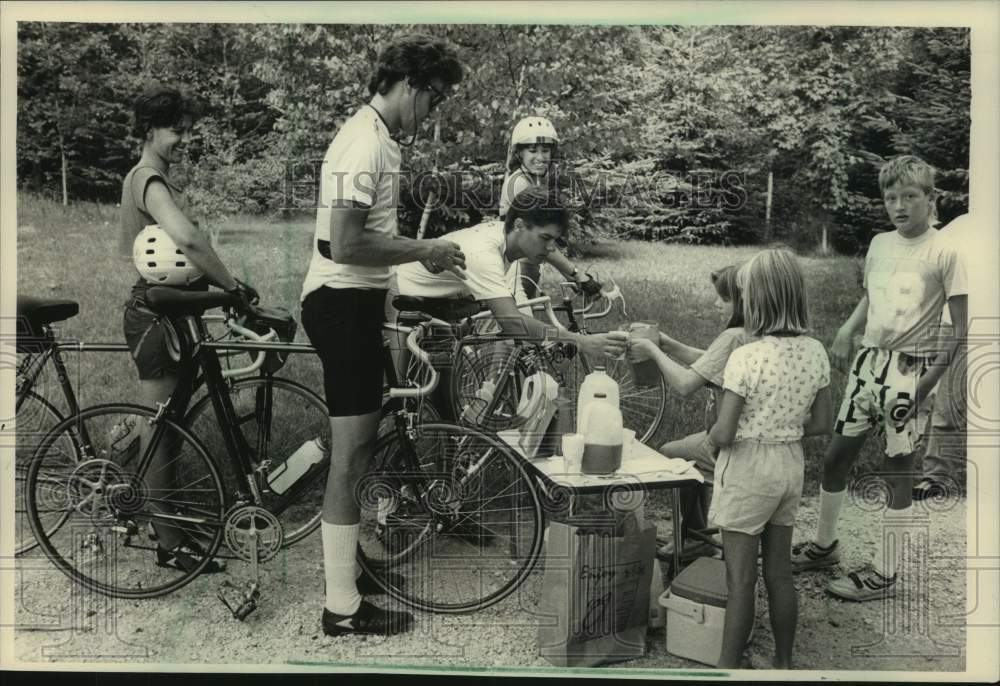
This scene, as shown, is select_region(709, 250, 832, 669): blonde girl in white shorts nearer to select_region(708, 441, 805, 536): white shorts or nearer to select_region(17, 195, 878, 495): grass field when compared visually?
select_region(708, 441, 805, 536): white shorts

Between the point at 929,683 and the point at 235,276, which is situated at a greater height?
the point at 235,276

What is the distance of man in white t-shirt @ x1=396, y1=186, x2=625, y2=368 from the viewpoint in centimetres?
445

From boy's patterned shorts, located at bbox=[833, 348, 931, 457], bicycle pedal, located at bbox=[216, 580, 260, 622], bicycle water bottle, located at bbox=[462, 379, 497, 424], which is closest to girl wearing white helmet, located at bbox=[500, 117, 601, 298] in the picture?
bicycle water bottle, located at bbox=[462, 379, 497, 424]

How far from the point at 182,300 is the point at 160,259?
0.21 metres

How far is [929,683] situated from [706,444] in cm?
154

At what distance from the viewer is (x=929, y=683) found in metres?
4.56

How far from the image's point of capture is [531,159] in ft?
14.6

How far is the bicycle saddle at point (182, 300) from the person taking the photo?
4398 mm

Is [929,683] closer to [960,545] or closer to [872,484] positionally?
[960,545]

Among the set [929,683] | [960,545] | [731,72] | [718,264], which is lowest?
[929,683]

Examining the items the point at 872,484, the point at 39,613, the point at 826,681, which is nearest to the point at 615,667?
the point at 826,681

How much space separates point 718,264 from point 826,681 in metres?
1.90

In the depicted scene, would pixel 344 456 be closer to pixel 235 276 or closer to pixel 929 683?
pixel 235 276

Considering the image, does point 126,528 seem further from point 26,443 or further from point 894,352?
point 894,352
